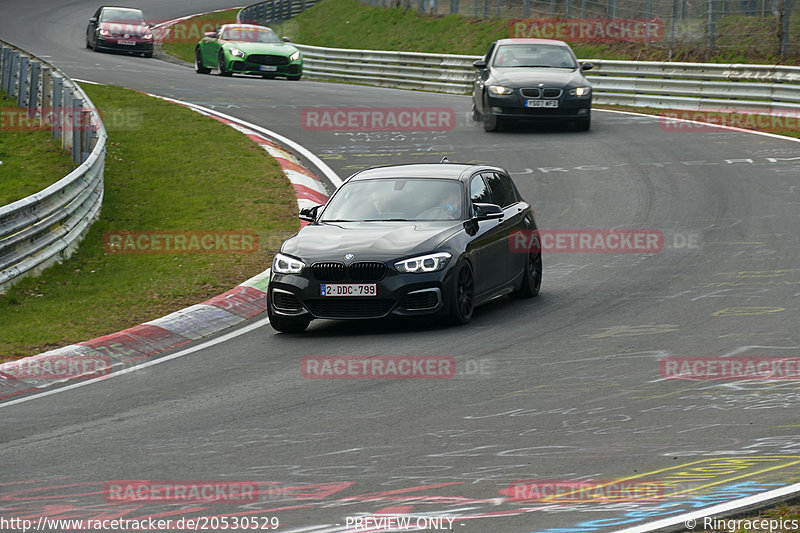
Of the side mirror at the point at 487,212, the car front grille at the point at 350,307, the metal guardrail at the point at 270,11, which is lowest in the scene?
the metal guardrail at the point at 270,11

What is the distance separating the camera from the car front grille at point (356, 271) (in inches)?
450

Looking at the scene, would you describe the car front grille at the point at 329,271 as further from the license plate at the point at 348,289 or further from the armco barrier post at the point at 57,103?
the armco barrier post at the point at 57,103

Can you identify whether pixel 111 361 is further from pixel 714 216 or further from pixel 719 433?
pixel 714 216

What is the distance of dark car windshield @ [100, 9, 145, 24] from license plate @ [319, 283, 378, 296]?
36.5m

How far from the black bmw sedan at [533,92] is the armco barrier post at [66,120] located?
775 cm

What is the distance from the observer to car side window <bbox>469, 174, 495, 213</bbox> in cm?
1291

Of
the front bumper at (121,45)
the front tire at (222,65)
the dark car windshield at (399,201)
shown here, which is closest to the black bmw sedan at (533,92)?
the dark car windshield at (399,201)

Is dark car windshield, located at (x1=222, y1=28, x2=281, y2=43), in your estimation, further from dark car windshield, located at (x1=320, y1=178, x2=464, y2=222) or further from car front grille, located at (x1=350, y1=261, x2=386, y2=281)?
car front grille, located at (x1=350, y1=261, x2=386, y2=281)

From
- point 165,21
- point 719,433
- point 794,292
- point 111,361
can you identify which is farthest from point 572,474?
point 165,21

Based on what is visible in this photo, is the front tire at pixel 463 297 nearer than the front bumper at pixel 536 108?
Yes

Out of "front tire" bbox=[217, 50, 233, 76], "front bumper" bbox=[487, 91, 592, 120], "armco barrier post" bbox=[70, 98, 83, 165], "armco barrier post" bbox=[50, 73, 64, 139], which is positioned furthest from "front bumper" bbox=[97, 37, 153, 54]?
"armco barrier post" bbox=[70, 98, 83, 165]

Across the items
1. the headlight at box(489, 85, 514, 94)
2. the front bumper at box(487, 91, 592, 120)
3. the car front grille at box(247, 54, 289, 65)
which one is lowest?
the car front grille at box(247, 54, 289, 65)

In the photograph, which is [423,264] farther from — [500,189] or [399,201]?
[500,189]

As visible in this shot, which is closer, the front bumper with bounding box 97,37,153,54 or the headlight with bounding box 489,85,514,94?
the headlight with bounding box 489,85,514,94
